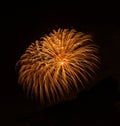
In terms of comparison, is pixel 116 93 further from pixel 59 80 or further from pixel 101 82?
pixel 59 80

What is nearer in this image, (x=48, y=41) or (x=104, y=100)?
(x=48, y=41)

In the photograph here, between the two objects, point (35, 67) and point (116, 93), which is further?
point (116, 93)

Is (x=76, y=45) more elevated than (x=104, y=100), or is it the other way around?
(x=76, y=45)

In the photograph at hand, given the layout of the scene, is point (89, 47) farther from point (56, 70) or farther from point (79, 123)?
point (79, 123)

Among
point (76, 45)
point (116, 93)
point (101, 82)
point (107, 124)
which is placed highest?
point (76, 45)

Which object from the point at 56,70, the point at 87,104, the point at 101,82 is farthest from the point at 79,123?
the point at 56,70

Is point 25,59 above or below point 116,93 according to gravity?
above

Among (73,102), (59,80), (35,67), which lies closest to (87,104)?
(73,102)

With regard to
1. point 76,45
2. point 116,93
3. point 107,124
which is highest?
point 76,45
